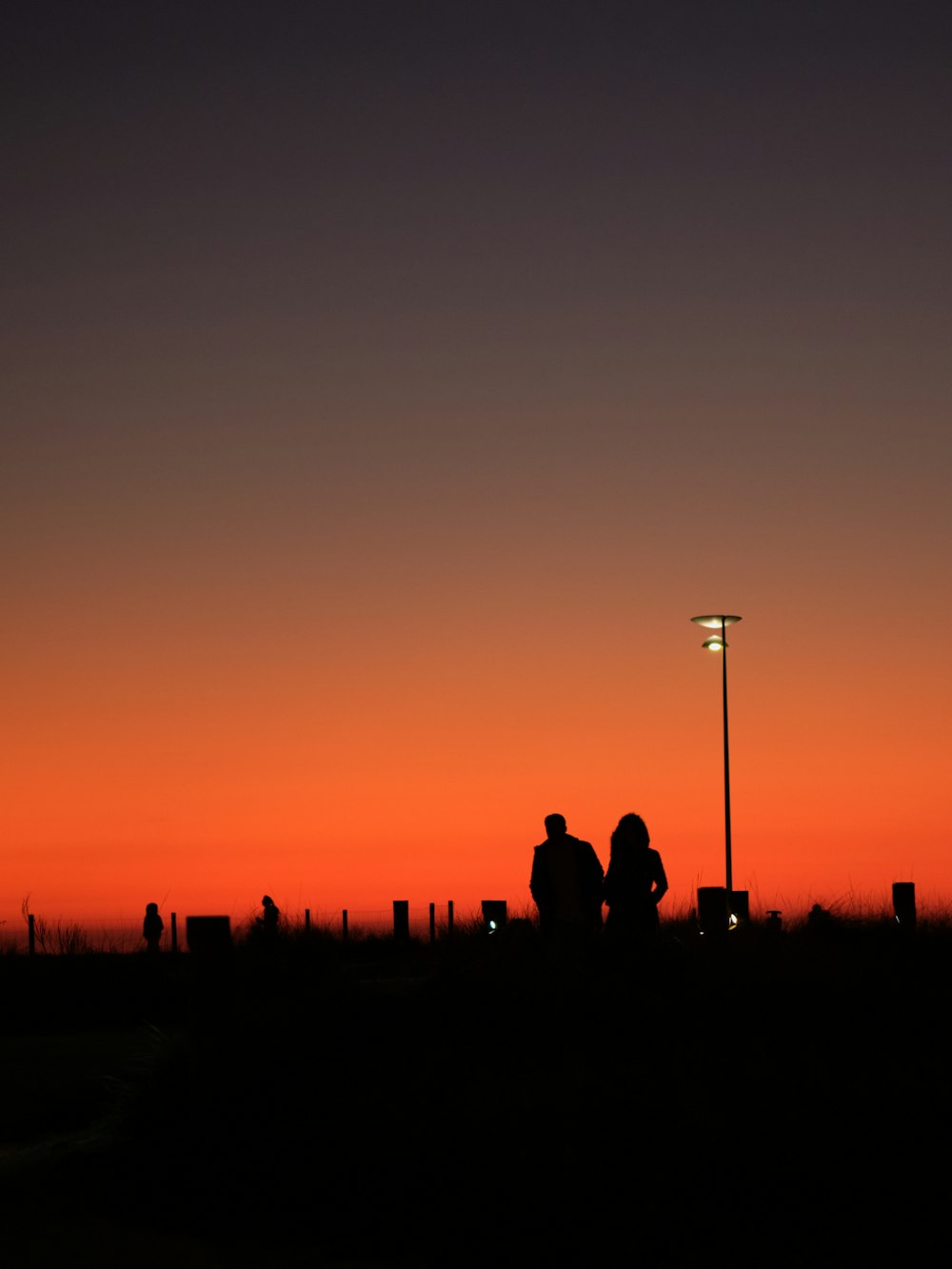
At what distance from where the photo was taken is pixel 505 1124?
797 centimetres

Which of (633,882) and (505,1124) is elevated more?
(633,882)

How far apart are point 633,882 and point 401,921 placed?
687 inches

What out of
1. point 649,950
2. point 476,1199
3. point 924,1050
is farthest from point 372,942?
point 476,1199

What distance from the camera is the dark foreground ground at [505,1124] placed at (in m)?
7.09

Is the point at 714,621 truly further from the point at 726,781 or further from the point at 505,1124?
the point at 505,1124

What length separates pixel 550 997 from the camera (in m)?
10.7

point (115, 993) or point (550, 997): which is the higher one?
point (550, 997)

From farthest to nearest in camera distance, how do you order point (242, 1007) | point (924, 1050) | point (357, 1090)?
point (924, 1050)
point (242, 1007)
point (357, 1090)

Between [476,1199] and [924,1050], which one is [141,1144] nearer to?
[476,1199]

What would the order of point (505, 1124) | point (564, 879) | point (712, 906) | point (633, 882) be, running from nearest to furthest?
point (505, 1124) → point (564, 879) → point (633, 882) → point (712, 906)

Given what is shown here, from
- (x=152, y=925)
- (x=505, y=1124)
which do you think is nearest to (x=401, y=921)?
(x=152, y=925)

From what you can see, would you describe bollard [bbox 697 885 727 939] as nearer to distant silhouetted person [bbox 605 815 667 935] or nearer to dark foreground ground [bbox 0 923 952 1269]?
distant silhouetted person [bbox 605 815 667 935]

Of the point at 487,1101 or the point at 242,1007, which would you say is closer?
the point at 487,1101

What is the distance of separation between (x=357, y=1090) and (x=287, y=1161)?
0.86m
